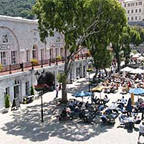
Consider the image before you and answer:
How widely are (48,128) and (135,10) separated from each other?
122160mm

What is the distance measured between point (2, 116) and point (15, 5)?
522 feet

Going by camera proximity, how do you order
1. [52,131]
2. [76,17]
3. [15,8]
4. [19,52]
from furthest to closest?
[15,8] → [19,52] → [76,17] → [52,131]

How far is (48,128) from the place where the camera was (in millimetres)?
18266

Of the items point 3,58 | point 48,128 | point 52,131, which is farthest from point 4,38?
point 52,131

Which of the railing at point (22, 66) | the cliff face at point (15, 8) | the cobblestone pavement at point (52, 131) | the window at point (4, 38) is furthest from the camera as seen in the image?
the cliff face at point (15, 8)

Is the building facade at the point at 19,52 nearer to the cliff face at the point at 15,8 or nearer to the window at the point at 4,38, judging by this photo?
the window at the point at 4,38

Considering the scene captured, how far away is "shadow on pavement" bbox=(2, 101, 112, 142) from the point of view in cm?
1680

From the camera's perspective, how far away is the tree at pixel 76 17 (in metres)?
21.1

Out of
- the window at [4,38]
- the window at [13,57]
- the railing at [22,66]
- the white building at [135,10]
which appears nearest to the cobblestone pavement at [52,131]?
the railing at [22,66]

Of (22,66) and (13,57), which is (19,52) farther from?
(22,66)

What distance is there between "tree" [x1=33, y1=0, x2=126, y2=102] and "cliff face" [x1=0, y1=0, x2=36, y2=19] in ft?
390

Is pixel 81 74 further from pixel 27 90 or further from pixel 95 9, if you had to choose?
pixel 95 9

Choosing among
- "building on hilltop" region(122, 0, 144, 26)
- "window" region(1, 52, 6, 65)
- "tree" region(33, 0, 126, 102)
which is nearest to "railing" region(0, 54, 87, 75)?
"window" region(1, 52, 6, 65)

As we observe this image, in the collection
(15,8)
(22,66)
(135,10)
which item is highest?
(15,8)
